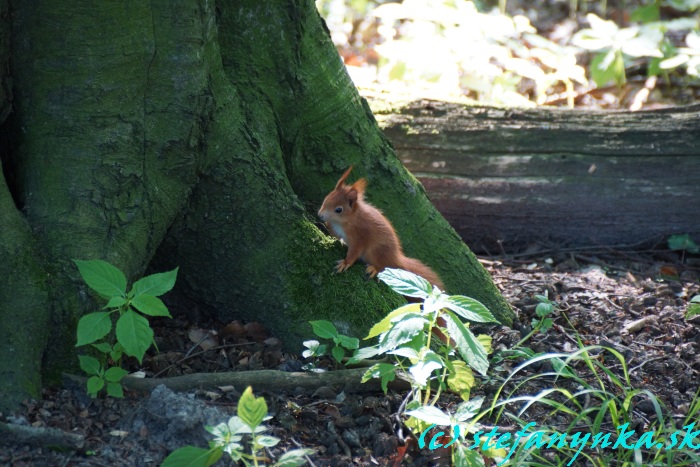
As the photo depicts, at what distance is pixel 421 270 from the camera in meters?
3.18

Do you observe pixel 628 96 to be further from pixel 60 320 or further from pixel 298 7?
pixel 60 320

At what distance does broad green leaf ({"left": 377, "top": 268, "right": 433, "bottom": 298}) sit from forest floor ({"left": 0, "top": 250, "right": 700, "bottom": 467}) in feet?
1.53

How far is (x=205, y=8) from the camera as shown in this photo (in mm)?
2764

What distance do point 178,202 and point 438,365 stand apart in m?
1.19

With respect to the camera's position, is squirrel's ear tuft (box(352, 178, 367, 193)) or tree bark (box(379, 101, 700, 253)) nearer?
squirrel's ear tuft (box(352, 178, 367, 193))

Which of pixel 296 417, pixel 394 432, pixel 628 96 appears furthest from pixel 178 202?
pixel 628 96

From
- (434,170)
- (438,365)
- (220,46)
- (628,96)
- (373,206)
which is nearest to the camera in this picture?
(438,365)

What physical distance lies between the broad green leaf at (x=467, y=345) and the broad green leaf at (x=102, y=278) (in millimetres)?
1014

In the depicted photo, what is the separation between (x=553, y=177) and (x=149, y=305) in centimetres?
277

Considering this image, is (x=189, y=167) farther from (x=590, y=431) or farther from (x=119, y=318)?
(x=590, y=431)

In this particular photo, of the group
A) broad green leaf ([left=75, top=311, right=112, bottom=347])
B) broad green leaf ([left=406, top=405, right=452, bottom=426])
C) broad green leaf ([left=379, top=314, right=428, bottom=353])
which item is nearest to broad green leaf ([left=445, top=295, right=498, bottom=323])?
broad green leaf ([left=379, top=314, right=428, bottom=353])

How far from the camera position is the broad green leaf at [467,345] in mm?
2246

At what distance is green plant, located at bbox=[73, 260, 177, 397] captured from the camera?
7.23ft

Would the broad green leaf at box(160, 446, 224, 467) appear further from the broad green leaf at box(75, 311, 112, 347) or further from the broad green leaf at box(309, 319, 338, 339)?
the broad green leaf at box(309, 319, 338, 339)
